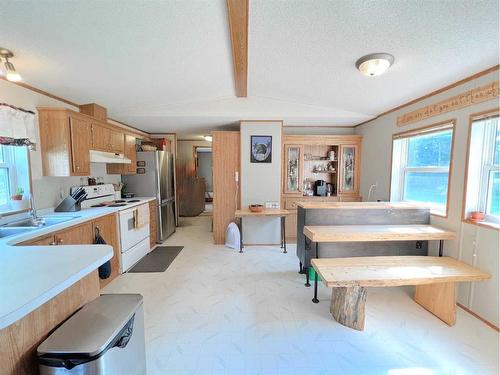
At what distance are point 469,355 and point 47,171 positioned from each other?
4.38m

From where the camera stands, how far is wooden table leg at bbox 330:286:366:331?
6.34 feet

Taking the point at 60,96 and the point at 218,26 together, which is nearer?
the point at 218,26

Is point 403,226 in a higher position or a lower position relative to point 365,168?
lower

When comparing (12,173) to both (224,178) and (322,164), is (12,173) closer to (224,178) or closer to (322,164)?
(224,178)

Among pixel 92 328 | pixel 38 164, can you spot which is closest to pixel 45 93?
pixel 38 164

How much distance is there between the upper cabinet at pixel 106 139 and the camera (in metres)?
2.99

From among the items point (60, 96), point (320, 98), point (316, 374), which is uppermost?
point (320, 98)

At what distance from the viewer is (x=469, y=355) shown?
1666mm

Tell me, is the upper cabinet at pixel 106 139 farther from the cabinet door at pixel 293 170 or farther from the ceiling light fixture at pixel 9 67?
the cabinet door at pixel 293 170

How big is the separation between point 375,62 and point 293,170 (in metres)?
2.48

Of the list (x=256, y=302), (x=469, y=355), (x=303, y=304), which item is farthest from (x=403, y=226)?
(x=256, y=302)

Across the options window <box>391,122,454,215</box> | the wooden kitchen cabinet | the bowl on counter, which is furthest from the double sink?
window <box>391,122,454,215</box>

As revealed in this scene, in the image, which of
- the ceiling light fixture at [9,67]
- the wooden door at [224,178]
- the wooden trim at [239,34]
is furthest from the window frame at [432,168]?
the ceiling light fixture at [9,67]

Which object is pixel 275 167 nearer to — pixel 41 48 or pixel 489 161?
pixel 489 161
